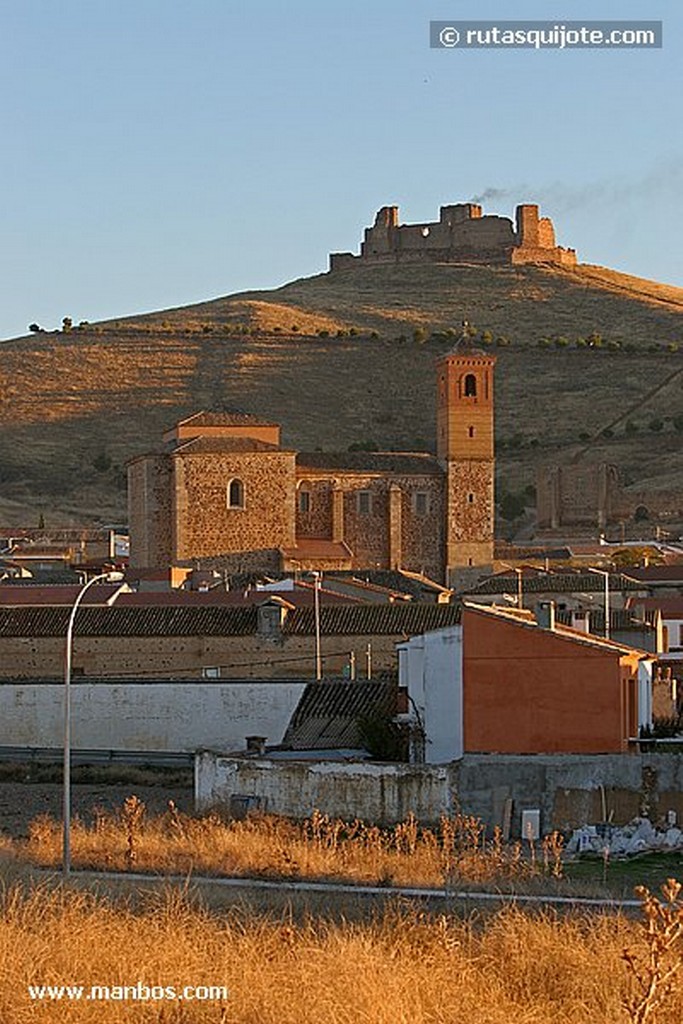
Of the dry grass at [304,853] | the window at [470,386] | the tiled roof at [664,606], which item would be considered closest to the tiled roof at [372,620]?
the tiled roof at [664,606]

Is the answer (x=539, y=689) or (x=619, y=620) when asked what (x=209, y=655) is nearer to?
(x=619, y=620)

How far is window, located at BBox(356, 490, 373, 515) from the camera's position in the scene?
61875mm

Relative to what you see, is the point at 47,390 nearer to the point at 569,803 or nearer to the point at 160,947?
the point at 569,803

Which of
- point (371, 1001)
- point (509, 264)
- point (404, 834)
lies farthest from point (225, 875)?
point (509, 264)

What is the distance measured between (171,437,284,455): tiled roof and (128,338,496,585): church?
43 mm

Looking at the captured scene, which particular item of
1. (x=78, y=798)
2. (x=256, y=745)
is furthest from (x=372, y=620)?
(x=78, y=798)

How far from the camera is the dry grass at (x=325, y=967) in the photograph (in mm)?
10188

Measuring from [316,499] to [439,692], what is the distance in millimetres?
34030

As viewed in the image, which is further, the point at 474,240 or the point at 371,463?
the point at 474,240

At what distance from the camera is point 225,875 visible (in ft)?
62.0

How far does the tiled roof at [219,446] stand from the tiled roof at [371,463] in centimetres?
183

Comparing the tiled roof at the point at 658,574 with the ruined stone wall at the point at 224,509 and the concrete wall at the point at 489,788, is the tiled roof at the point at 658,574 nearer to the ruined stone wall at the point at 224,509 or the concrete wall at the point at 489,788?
the ruined stone wall at the point at 224,509

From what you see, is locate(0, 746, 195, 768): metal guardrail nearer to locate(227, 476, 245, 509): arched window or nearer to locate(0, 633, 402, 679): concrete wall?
locate(0, 633, 402, 679): concrete wall

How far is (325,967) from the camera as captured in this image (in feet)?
36.0
